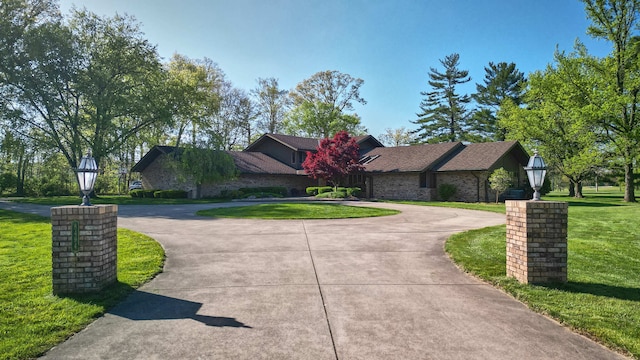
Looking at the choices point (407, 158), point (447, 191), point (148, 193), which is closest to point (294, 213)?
point (447, 191)

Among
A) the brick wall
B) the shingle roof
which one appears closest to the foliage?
the shingle roof

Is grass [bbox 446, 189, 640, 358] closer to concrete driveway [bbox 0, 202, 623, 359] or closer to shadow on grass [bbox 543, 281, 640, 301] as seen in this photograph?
shadow on grass [bbox 543, 281, 640, 301]

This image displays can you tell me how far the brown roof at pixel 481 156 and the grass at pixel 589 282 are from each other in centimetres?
1544

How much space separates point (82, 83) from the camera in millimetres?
26672

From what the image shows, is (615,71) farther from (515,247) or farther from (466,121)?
(515,247)

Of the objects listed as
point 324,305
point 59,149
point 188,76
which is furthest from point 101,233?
point 188,76

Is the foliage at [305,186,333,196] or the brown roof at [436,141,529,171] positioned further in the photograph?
the foliage at [305,186,333,196]

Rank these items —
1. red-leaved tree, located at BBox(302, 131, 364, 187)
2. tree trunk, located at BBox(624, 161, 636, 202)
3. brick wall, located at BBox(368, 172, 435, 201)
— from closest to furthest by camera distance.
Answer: tree trunk, located at BBox(624, 161, 636, 202), brick wall, located at BBox(368, 172, 435, 201), red-leaved tree, located at BBox(302, 131, 364, 187)

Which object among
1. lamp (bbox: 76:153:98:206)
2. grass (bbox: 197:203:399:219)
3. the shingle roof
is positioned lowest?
grass (bbox: 197:203:399:219)

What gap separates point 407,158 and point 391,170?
236cm

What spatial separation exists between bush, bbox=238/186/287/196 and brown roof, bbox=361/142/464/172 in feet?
24.1

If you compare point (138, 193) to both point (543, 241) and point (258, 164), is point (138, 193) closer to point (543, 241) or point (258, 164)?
point (258, 164)

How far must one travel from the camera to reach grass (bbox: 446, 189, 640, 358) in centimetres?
385

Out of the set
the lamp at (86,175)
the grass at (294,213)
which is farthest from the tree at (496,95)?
the lamp at (86,175)
